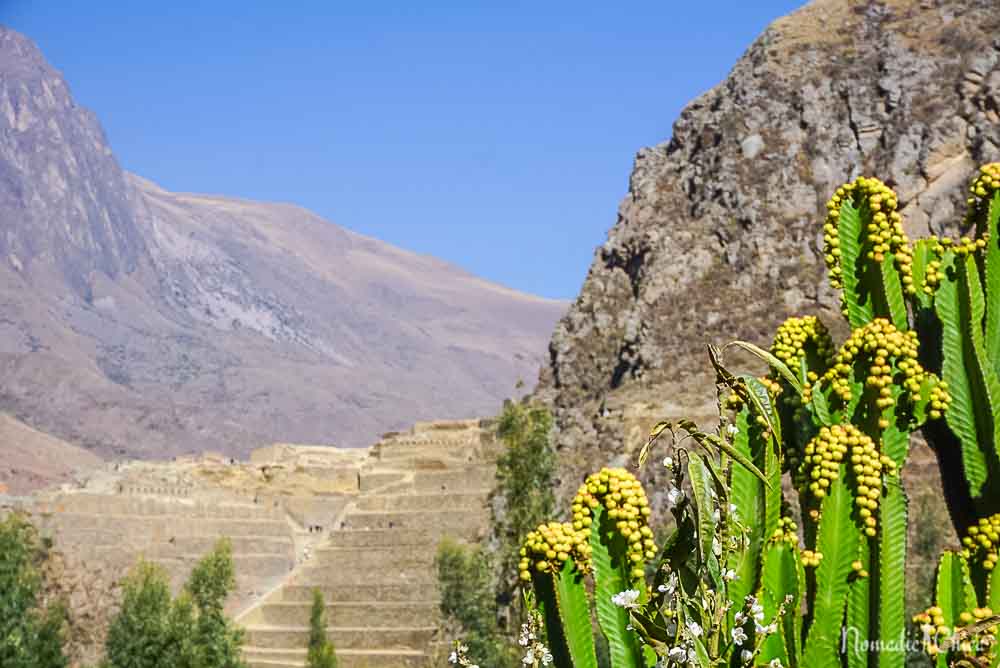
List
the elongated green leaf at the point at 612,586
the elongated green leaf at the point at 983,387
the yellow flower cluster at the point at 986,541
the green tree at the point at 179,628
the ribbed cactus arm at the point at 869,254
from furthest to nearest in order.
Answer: the green tree at the point at 179,628 → the ribbed cactus arm at the point at 869,254 → the elongated green leaf at the point at 983,387 → the yellow flower cluster at the point at 986,541 → the elongated green leaf at the point at 612,586

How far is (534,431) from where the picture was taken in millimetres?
52281

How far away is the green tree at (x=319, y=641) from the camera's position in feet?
191

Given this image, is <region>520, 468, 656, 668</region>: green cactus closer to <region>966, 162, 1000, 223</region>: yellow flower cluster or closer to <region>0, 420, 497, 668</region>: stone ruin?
<region>966, 162, 1000, 223</region>: yellow flower cluster

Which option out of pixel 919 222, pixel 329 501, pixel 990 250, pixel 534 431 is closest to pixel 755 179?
pixel 919 222

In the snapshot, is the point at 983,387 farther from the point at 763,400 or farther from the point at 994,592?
the point at 763,400

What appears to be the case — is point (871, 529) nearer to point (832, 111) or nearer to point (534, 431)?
point (534, 431)

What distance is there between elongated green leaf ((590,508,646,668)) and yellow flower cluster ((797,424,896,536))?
167cm

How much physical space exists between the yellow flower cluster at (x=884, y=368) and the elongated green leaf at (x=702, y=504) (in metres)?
2.94

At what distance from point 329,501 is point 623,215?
21.8 m

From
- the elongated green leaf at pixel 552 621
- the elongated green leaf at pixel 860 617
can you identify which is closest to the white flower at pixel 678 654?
the elongated green leaf at pixel 552 621

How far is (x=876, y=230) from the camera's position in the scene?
43.4ft

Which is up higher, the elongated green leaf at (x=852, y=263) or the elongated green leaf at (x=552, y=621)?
the elongated green leaf at (x=852, y=263)

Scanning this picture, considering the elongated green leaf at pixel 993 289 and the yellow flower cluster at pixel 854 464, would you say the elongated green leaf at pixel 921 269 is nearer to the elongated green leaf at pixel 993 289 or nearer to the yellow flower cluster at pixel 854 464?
the elongated green leaf at pixel 993 289

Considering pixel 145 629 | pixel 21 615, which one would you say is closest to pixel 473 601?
pixel 145 629
